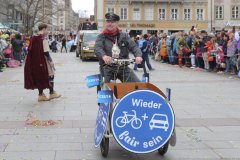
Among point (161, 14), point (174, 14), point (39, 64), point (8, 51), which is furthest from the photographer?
point (174, 14)

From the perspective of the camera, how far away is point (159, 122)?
5.91 metres

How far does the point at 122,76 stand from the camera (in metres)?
7.44

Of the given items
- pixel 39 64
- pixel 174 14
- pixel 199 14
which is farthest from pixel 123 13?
pixel 39 64

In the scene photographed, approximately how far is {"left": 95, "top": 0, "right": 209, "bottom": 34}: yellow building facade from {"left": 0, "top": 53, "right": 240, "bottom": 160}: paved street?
6291 centimetres

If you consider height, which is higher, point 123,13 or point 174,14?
point 123,13

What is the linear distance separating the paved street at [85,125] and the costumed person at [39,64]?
45cm

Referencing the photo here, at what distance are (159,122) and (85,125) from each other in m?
2.74

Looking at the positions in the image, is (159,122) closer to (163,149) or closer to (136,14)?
(163,149)

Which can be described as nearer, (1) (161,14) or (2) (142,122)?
(2) (142,122)

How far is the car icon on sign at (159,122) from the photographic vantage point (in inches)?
232

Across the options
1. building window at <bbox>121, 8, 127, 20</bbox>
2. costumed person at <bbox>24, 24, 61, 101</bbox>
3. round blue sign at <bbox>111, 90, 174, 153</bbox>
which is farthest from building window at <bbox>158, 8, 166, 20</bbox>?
round blue sign at <bbox>111, 90, 174, 153</bbox>

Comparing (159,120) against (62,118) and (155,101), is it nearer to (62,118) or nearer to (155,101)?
(155,101)

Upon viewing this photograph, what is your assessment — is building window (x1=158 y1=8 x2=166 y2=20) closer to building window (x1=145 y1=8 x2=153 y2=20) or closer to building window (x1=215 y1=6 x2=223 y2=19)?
building window (x1=145 y1=8 x2=153 y2=20)

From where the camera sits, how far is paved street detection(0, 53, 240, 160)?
6.51m
